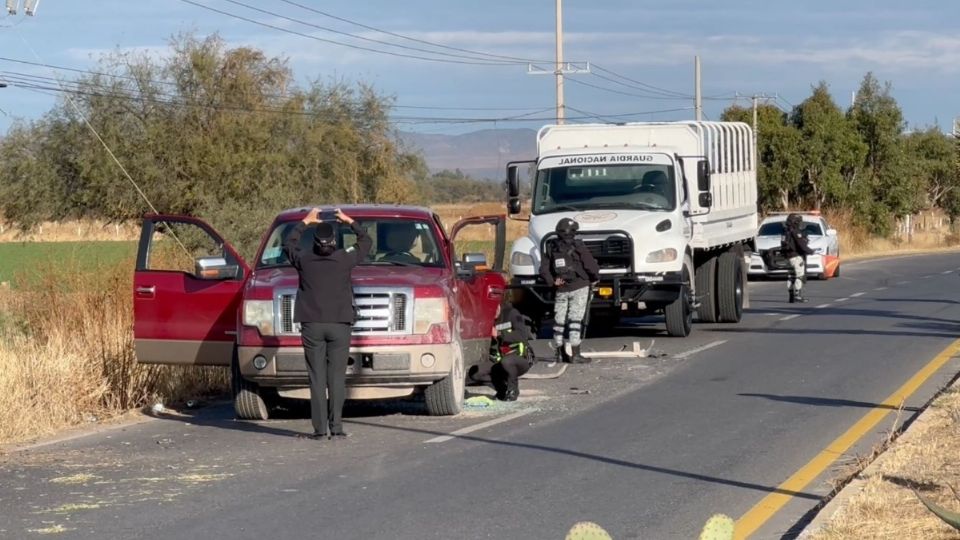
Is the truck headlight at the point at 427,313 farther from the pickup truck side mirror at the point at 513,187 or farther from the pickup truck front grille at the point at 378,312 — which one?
the pickup truck side mirror at the point at 513,187

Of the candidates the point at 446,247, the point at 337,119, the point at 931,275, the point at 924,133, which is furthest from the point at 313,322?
the point at 924,133

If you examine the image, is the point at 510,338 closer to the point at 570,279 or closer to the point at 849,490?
the point at 570,279

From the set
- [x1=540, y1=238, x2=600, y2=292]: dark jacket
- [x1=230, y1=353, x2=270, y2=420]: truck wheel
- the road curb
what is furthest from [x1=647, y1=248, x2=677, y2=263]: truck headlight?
the road curb

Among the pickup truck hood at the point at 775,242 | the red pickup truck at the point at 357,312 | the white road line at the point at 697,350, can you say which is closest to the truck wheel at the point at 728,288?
the white road line at the point at 697,350

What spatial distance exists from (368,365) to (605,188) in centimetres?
855

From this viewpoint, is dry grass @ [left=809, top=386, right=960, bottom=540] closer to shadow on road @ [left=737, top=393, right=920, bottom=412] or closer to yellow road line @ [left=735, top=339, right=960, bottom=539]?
yellow road line @ [left=735, top=339, right=960, bottom=539]

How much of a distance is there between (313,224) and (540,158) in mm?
8217

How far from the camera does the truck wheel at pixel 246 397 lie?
12203 millimetres

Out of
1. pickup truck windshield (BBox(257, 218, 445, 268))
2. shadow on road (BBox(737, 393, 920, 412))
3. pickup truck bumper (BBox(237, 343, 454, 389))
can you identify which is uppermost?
pickup truck windshield (BBox(257, 218, 445, 268))

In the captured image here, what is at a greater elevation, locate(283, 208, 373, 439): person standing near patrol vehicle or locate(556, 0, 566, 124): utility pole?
locate(556, 0, 566, 124): utility pole

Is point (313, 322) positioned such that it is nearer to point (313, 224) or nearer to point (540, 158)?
point (313, 224)

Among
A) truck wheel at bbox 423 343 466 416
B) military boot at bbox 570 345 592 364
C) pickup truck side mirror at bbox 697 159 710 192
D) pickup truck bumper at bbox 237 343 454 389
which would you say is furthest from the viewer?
pickup truck side mirror at bbox 697 159 710 192

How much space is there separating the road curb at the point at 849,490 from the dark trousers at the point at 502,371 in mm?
3968

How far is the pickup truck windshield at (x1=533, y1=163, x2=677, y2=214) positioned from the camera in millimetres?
19328
